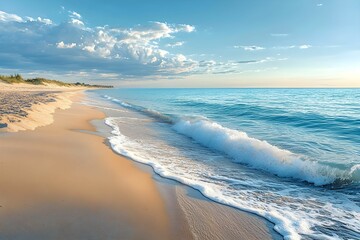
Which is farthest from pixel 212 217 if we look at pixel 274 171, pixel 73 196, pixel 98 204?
pixel 274 171

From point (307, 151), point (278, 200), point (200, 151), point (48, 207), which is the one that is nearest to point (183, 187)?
point (278, 200)

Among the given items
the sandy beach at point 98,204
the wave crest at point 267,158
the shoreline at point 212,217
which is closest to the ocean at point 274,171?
the wave crest at point 267,158

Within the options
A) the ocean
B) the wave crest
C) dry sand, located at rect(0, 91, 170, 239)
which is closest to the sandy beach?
dry sand, located at rect(0, 91, 170, 239)

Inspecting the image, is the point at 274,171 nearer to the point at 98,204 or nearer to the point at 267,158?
the point at 267,158

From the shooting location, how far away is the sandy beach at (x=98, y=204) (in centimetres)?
364

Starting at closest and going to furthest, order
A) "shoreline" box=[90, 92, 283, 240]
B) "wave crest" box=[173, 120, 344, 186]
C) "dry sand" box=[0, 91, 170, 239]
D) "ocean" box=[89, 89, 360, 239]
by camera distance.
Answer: "dry sand" box=[0, 91, 170, 239] < "shoreline" box=[90, 92, 283, 240] < "ocean" box=[89, 89, 360, 239] < "wave crest" box=[173, 120, 344, 186]

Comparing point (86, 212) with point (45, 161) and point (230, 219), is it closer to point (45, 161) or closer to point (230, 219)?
point (230, 219)

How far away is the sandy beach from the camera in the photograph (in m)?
3.64

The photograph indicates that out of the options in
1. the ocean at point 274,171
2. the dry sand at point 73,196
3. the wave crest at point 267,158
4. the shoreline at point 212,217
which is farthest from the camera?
the wave crest at point 267,158

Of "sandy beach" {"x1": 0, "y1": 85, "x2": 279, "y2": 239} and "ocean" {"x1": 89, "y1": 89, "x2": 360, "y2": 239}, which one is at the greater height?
"sandy beach" {"x1": 0, "y1": 85, "x2": 279, "y2": 239}

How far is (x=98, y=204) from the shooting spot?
4.45 metres

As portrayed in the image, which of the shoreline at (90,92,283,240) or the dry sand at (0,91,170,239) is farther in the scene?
the shoreline at (90,92,283,240)

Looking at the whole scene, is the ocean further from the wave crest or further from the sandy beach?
the sandy beach

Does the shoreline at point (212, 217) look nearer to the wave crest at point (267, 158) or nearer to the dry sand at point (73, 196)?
the dry sand at point (73, 196)
